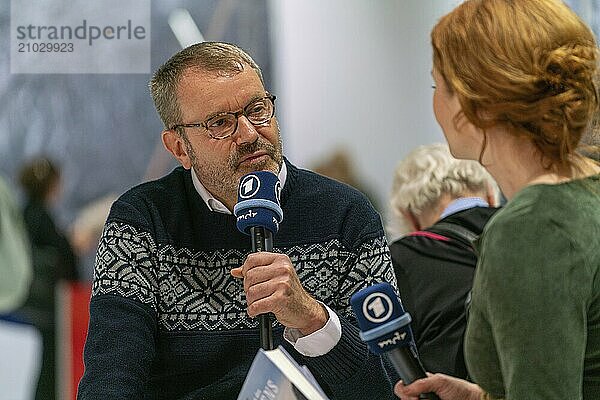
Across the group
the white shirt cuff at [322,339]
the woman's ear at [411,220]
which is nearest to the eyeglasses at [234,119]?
the white shirt cuff at [322,339]

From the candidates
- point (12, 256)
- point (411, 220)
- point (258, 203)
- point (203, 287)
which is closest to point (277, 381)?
point (258, 203)

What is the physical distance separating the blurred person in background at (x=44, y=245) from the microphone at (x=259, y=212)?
92.4 inches

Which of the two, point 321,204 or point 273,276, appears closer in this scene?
point 273,276

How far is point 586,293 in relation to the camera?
1289 mm

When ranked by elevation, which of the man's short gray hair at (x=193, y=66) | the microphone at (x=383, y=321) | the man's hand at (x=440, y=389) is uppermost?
the man's short gray hair at (x=193, y=66)

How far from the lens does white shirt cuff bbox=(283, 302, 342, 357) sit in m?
1.96

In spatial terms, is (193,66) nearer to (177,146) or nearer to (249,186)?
(177,146)

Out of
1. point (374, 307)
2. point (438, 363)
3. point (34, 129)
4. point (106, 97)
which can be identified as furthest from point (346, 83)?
point (374, 307)

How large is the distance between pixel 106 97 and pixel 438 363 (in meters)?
1.94

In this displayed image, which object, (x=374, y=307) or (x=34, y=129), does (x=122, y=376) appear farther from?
(x=34, y=129)

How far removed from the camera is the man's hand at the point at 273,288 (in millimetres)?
1735

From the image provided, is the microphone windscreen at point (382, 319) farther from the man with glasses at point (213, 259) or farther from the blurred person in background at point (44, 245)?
the blurred person in background at point (44, 245)

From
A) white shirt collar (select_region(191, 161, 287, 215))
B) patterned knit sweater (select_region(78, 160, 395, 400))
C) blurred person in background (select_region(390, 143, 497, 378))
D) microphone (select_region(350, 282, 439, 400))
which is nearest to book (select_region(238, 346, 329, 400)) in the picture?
microphone (select_region(350, 282, 439, 400))

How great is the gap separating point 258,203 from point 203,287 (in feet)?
1.40
